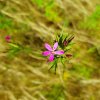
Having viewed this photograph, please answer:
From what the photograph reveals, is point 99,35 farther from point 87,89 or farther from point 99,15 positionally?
point 87,89

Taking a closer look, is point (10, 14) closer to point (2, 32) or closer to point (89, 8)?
point (2, 32)

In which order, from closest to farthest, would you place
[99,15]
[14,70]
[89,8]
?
1. [14,70]
2. [99,15]
3. [89,8]

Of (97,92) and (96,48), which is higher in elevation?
(96,48)

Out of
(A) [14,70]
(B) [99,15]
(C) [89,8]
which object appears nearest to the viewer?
(A) [14,70]

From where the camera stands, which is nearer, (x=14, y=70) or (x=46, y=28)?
(x=14, y=70)

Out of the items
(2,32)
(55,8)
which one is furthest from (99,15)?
(2,32)

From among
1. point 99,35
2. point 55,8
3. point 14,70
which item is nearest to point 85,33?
point 99,35

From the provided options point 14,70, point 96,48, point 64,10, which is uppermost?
point 64,10
